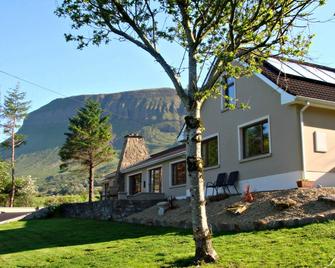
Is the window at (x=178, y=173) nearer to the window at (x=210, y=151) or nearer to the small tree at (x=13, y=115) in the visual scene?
the window at (x=210, y=151)

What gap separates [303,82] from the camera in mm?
16266

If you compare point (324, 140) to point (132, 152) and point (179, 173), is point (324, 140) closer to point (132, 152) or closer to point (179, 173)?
point (179, 173)

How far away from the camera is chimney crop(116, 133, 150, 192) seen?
107ft

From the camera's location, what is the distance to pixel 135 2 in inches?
376

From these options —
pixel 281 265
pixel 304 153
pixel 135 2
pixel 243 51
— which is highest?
pixel 135 2

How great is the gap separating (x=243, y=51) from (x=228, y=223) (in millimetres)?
5051

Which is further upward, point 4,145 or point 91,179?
point 4,145

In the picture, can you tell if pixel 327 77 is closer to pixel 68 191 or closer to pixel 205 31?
pixel 205 31

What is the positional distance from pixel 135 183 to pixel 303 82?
17.5 m

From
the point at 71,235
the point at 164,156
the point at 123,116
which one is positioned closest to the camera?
the point at 71,235

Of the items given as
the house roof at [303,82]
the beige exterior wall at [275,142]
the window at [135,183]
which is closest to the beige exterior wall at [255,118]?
the beige exterior wall at [275,142]

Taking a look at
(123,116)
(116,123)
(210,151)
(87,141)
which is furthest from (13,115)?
(123,116)

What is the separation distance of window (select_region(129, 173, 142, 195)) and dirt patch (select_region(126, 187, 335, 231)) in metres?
14.6

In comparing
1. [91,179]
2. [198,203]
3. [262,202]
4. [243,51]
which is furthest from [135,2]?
[91,179]
